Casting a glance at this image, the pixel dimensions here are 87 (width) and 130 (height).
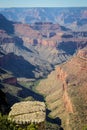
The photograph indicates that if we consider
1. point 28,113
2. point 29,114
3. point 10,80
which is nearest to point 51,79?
point 10,80

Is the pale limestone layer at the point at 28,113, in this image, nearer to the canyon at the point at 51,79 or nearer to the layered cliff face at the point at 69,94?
the canyon at the point at 51,79

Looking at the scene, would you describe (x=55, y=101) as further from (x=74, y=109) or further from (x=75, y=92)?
(x=74, y=109)

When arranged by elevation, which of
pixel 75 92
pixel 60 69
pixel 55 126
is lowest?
pixel 55 126

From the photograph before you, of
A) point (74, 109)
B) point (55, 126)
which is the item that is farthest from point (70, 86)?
point (55, 126)

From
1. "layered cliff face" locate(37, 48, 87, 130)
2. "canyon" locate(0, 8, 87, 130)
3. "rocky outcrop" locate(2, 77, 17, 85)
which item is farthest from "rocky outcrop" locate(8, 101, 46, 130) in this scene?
"rocky outcrop" locate(2, 77, 17, 85)

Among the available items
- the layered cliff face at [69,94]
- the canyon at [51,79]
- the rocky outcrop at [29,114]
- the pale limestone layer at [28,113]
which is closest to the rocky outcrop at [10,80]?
the canyon at [51,79]

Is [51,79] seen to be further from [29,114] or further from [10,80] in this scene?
[29,114]
